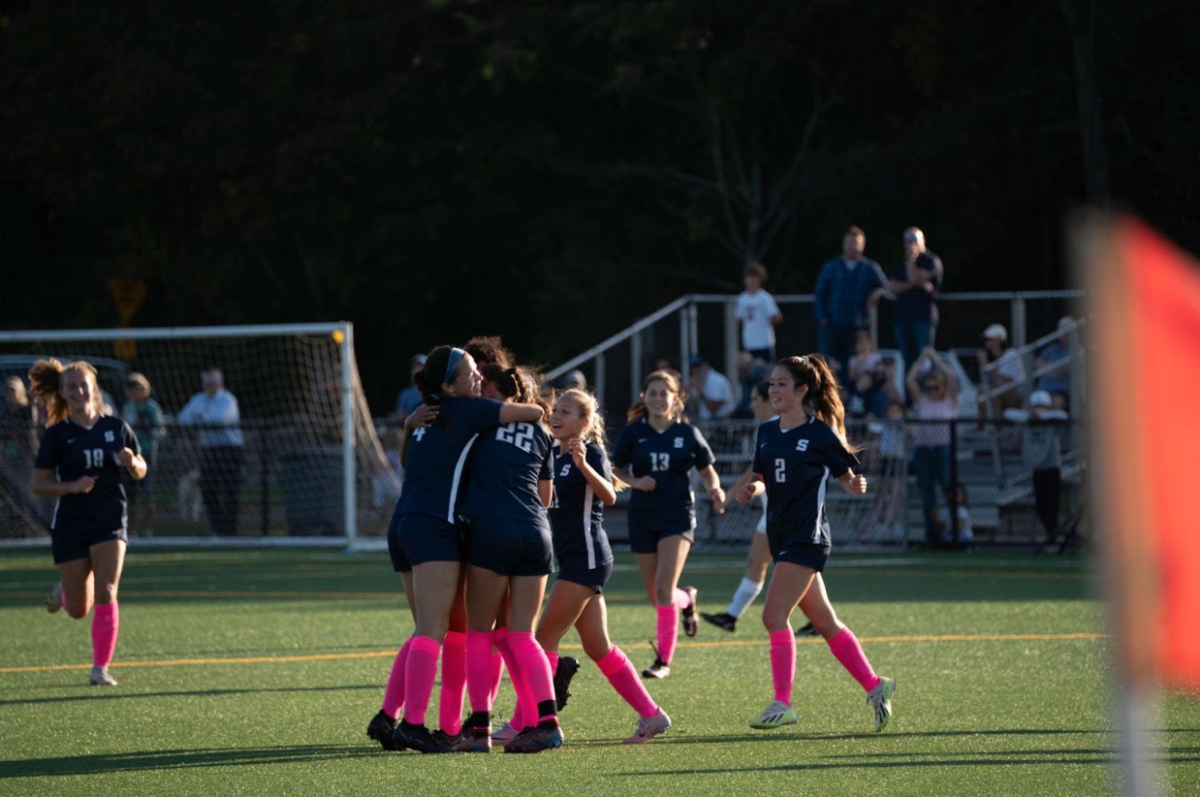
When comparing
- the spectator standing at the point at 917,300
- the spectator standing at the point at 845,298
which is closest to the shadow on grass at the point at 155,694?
the spectator standing at the point at 845,298

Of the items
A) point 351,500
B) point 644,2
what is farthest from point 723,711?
point 644,2

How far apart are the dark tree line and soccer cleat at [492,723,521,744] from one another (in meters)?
21.4

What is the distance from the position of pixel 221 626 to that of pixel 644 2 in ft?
70.1

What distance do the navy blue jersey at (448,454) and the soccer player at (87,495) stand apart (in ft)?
10.4

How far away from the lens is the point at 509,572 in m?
7.02

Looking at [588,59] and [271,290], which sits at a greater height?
[588,59]

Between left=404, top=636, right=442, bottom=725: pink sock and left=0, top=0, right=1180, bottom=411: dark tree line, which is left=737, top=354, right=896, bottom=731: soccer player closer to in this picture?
left=404, top=636, right=442, bottom=725: pink sock

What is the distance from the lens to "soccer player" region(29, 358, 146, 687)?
960cm

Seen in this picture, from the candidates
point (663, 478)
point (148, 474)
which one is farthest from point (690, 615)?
point (148, 474)

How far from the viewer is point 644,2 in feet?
103

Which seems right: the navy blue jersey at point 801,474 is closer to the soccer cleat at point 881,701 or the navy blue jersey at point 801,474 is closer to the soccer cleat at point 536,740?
the soccer cleat at point 881,701

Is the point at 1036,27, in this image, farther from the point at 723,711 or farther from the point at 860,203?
the point at 723,711

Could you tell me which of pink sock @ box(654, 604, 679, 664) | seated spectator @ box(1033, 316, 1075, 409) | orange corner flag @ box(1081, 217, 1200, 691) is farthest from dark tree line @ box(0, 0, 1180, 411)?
orange corner flag @ box(1081, 217, 1200, 691)

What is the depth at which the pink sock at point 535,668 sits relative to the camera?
7.05 metres
